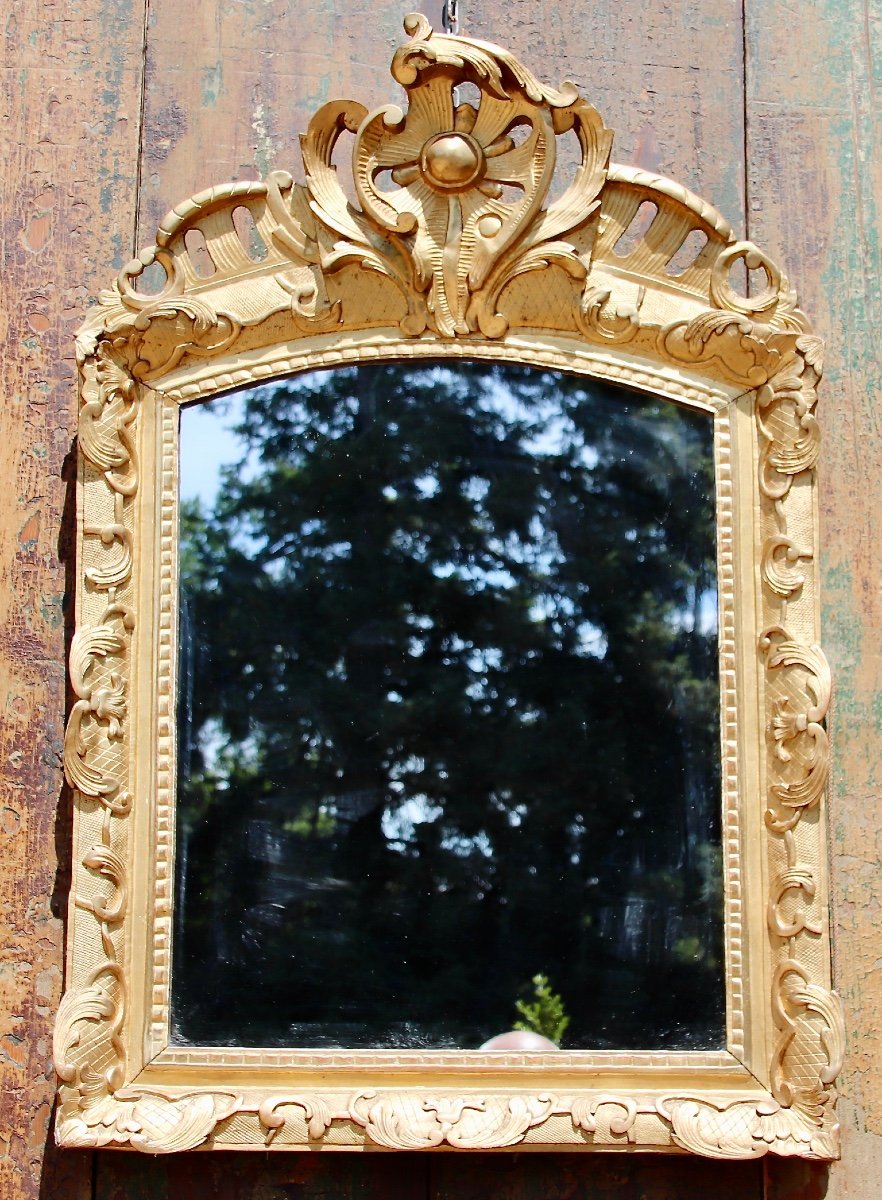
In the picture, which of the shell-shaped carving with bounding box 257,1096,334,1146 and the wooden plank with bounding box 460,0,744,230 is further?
the wooden plank with bounding box 460,0,744,230

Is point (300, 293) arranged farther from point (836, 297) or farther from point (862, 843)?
point (862, 843)

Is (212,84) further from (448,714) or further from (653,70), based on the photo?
(448,714)

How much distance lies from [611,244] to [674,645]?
1.03 ft

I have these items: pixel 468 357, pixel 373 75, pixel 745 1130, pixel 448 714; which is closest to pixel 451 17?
pixel 373 75

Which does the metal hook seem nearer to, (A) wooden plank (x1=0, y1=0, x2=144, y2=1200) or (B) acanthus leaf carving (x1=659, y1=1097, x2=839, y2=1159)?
(A) wooden plank (x1=0, y1=0, x2=144, y2=1200)

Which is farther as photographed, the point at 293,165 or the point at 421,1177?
the point at 293,165

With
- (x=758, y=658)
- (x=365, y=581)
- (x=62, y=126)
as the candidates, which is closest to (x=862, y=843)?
(x=758, y=658)

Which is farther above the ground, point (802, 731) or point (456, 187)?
point (456, 187)

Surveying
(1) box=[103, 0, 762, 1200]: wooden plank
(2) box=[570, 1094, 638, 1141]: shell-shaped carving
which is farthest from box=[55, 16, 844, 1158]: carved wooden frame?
(1) box=[103, 0, 762, 1200]: wooden plank

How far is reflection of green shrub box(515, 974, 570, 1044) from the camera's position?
3.38 ft

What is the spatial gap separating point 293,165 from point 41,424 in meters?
0.30

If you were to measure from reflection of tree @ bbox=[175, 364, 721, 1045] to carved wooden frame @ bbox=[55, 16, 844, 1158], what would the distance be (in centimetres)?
2

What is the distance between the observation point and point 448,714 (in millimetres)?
1066

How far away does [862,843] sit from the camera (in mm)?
1139
